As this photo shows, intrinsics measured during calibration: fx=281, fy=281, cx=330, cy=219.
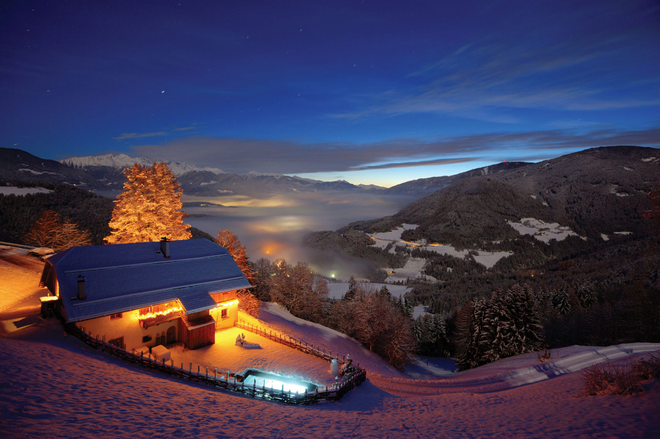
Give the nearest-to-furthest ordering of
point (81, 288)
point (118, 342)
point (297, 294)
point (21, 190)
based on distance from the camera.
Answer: point (81, 288)
point (118, 342)
point (297, 294)
point (21, 190)

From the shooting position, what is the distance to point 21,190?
Result: 9781 centimetres

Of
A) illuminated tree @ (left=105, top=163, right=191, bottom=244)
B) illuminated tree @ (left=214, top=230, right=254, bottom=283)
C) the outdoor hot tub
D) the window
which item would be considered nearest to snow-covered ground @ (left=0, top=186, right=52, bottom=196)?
illuminated tree @ (left=105, top=163, right=191, bottom=244)

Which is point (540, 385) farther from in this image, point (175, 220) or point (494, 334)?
point (175, 220)

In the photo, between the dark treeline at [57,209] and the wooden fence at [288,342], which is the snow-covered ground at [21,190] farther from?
the wooden fence at [288,342]

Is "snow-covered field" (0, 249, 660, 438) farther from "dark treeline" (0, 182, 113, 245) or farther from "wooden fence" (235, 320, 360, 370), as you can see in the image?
"dark treeline" (0, 182, 113, 245)

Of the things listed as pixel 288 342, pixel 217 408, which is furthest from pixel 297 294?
pixel 217 408

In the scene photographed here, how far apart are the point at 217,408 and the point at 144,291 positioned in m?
12.3

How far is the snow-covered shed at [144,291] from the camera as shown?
725 inches

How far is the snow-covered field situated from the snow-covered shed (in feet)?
8.02

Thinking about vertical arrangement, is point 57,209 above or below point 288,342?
above

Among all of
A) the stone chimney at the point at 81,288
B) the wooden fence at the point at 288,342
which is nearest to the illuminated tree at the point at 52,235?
the stone chimney at the point at 81,288

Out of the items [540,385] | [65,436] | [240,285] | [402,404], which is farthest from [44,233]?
[540,385]

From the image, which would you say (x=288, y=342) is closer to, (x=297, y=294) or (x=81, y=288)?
(x=81, y=288)

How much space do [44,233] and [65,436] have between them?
153ft
